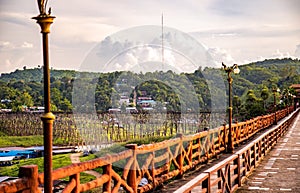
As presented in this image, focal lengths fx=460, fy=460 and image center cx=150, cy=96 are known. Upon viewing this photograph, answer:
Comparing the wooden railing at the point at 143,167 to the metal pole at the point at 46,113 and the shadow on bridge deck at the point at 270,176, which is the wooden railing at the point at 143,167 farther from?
the metal pole at the point at 46,113

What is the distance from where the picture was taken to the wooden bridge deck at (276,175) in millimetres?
9664

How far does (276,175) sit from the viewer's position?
37.3 ft

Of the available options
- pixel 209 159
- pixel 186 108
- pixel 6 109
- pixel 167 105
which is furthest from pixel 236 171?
pixel 6 109

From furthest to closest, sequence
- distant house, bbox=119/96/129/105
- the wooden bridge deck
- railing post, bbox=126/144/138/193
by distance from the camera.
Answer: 1. distant house, bbox=119/96/129/105
2. the wooden bridge deck
3. railing post, bbox=126/144/138/193

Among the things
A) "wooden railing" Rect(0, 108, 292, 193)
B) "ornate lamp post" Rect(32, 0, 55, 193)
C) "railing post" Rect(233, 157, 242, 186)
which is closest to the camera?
"ornate lamp post" Rect(32, 0, 55, 193)

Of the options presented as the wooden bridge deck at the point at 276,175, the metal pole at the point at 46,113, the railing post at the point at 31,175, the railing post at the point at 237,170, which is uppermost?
the metal pole at the point at 46,113

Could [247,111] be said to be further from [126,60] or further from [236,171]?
[236,171]

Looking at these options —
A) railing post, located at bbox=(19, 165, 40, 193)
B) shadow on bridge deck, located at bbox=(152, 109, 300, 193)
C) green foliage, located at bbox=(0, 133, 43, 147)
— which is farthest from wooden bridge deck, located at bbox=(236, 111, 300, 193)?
green foliage, located at bbox=(0, 133, 43, 147)

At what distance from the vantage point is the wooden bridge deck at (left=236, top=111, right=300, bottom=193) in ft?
31.7

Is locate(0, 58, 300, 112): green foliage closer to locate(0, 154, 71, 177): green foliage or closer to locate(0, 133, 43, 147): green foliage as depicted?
locate(0, 154, 71, 177): green foliage

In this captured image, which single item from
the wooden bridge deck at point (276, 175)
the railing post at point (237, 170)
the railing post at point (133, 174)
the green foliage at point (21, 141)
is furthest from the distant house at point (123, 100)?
the green foliage at point (21, 141)

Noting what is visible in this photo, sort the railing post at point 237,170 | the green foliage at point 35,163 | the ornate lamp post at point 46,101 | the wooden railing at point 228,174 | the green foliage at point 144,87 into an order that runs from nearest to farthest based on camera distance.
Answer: the ornate lamp post at point 46,101, the wooden railing at point 228,174, the railing post at point 237,170, the green foliage at point 144,87, the green foliage at point 35,163

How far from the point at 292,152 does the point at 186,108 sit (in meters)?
Result: 7.89

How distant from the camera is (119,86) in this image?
16922 millimetres
